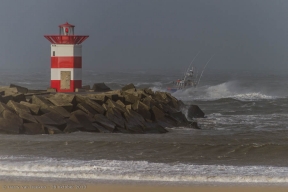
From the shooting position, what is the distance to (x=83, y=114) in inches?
560

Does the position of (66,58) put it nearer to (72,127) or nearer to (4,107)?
→ (72,127)

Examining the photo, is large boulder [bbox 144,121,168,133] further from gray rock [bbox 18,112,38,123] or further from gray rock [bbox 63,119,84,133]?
gray rock [bbox 18,112,38,123]

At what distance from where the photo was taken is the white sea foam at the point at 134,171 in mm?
9312

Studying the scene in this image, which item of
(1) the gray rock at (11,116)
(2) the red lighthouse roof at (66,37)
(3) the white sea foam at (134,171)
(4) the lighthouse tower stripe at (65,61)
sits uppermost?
(2) the red lighthouse roof at (66,37)

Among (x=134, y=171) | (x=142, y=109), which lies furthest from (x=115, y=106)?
(x=134, y=171)

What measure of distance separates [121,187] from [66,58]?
354 inches

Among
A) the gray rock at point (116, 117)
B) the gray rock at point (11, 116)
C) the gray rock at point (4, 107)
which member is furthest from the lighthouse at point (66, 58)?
the gray rock at point (11, 116)

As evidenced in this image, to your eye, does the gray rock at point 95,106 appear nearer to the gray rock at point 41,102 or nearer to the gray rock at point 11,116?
the gray rock at point 41,102

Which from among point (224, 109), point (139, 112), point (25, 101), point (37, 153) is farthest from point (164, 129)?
point (224, 109)

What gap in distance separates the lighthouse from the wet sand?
869 centimetres

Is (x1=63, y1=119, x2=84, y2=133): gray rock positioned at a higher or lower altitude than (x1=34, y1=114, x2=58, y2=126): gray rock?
lower

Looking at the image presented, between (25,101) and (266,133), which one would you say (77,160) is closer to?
(25,101)

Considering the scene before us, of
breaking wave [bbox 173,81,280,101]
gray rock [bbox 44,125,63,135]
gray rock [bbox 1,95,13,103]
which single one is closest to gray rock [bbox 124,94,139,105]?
gray rock [bbox 44,125,63,135]

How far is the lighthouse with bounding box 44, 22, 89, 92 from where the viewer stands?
17.3m
